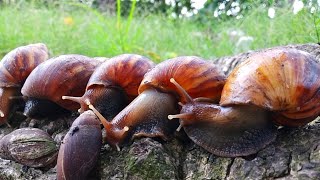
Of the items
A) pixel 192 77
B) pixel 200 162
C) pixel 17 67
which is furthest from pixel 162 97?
pixel 17 67

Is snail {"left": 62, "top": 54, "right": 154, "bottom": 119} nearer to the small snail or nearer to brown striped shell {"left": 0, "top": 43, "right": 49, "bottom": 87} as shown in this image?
the small snail

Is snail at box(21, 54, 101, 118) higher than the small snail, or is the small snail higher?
snail at box(21, 54, 101, 118)

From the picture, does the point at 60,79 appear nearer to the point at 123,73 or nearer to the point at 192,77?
the point at 123,73

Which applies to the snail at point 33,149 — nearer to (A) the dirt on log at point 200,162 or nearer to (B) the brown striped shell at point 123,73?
(A) the dirt on log at point 200,162

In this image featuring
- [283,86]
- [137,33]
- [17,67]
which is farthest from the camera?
[137,33]

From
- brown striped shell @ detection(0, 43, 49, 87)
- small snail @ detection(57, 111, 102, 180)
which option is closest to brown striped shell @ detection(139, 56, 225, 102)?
small snail @ detection(57, 111, 102, 180)
